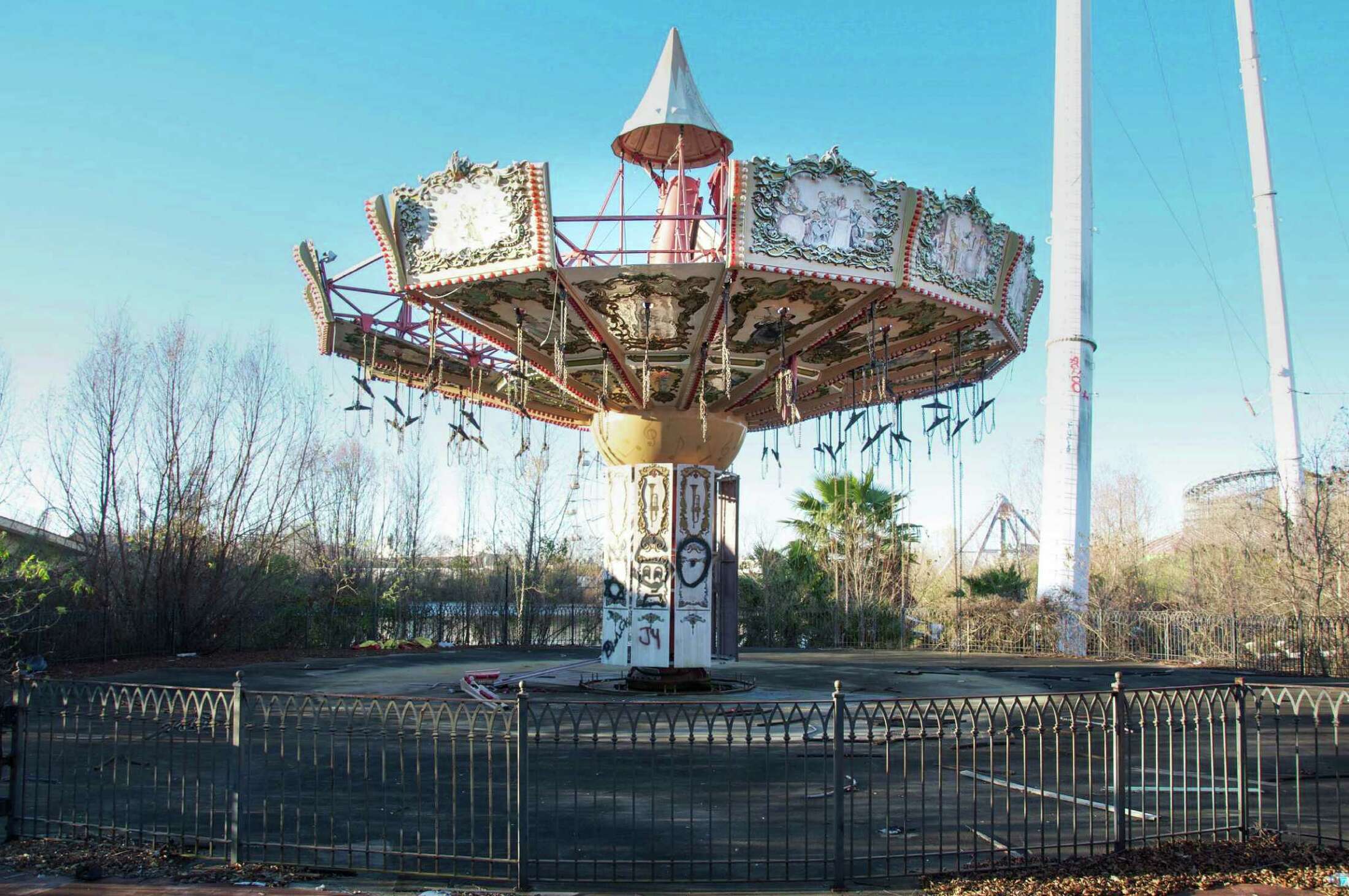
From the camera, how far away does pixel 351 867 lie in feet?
20.9

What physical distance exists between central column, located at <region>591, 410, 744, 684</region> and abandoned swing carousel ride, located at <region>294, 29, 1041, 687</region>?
0.03 m

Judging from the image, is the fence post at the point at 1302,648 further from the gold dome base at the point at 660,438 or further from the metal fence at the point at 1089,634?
the gold dome base at the point at 660,438

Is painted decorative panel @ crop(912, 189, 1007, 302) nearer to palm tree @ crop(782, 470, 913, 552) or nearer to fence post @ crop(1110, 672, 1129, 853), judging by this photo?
fence post @ crop(1110, 672, 1129, 853)

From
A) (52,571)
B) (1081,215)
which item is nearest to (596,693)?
(52,571)

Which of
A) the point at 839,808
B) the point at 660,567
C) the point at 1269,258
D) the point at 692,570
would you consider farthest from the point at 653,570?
the point at 1269,258

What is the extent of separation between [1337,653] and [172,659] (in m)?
25.4

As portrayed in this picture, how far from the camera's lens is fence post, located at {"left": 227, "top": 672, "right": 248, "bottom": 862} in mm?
6527

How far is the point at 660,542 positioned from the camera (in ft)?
51.4

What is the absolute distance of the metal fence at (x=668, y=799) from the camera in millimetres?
6395

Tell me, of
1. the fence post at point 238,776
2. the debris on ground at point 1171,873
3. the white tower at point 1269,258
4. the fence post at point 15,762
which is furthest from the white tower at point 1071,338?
the fence post at point 15,762

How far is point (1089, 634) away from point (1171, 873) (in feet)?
74.0

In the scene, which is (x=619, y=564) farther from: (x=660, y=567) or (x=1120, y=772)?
(x=1120, y=772)

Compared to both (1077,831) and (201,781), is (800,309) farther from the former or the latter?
(201,781)

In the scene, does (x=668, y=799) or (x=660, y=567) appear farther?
(x=660, y=567)
